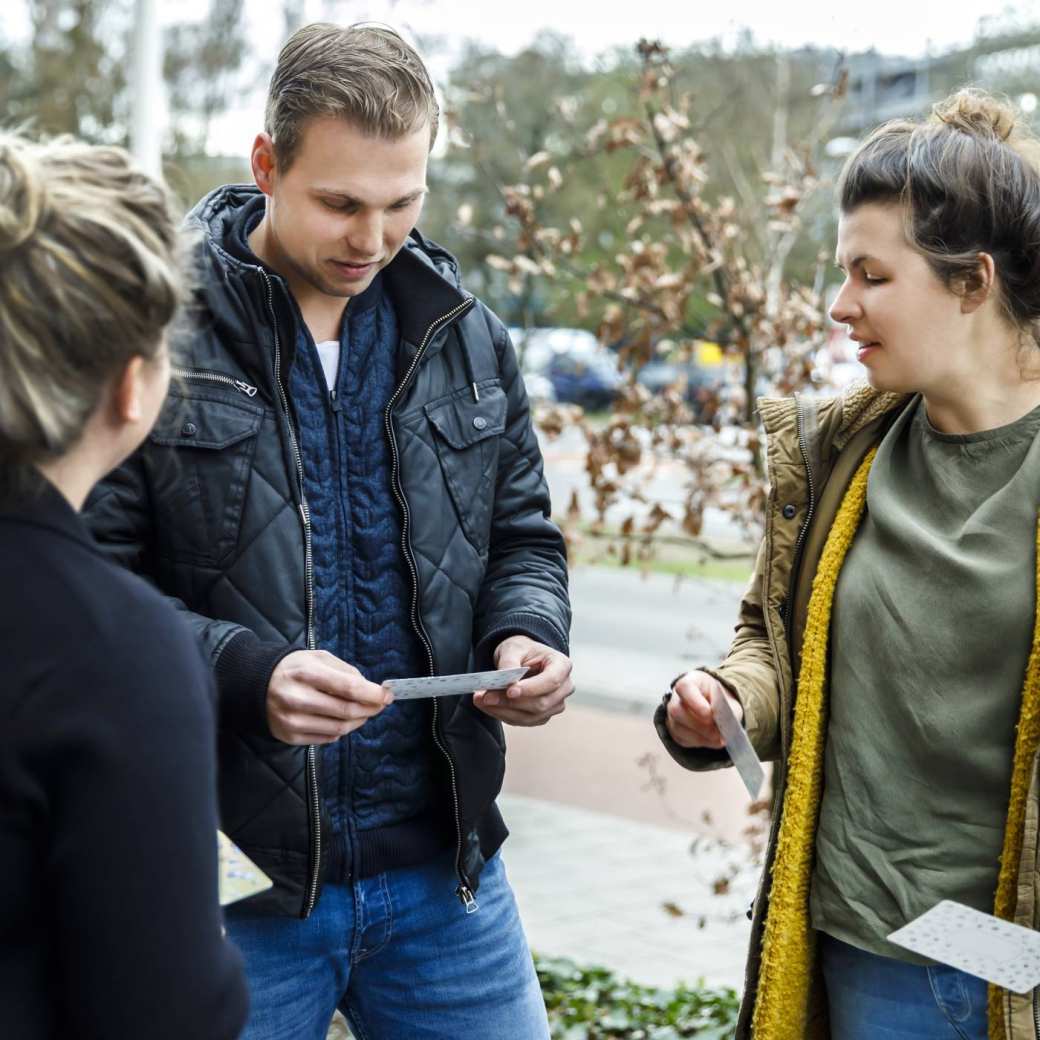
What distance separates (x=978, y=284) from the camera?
86.4 inches

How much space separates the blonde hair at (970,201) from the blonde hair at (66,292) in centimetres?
122

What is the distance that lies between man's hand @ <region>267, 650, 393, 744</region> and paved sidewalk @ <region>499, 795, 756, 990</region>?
2590 millimetres

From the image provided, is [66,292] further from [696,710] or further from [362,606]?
[696,710]

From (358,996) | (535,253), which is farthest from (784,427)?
(535,253)

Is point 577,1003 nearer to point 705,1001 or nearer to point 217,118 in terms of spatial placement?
point 705,1001

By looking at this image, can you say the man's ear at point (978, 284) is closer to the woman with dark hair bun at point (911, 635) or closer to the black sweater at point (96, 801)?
the woman with dark hair bun at point (911, 635)

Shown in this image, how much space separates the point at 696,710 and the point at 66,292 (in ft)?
3.93

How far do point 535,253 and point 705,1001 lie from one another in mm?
2302

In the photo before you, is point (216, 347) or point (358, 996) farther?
point (358, 996)

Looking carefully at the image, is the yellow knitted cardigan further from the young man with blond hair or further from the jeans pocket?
the young man with blond hair

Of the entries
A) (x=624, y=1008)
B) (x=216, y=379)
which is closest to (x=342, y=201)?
(x=216, y=379)

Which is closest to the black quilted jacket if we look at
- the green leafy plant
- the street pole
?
the green leafy plant

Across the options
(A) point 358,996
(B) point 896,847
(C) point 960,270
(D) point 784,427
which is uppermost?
(C) point 960,270

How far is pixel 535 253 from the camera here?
4.68m
